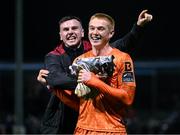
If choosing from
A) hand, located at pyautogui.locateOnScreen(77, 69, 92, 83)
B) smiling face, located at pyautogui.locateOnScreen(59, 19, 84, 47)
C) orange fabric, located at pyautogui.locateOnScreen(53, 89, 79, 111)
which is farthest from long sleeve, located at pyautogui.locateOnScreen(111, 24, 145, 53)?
hand, located at pyautogui.locateOnScreen(77, 69, 92, 83)

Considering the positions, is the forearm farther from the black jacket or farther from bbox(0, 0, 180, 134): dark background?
bbox(0, 0, 180, 134): dark background

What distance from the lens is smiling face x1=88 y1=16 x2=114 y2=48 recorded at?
15.6 ft

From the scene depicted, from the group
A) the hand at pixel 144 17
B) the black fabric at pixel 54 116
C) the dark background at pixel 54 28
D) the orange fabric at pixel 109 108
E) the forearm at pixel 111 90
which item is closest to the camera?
the forearm at pixel 111 90

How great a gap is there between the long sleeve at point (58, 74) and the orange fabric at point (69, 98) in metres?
0.08

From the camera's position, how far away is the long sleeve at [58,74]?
16.3 ft

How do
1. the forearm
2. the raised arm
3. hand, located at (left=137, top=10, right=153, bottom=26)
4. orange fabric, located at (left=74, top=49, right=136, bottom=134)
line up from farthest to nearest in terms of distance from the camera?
the raised arm, hand, located at (left=137, top=10, right=153, bottom=26), orange fabric, located at (left=74, top=49, right=136, bottom=134), the forearm

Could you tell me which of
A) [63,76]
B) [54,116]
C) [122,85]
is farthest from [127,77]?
[54,116]

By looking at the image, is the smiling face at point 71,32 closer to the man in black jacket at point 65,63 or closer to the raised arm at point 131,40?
the man in black jacket at point 65,63

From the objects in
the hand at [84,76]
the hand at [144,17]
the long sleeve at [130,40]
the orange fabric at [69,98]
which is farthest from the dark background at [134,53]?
the hand at [84,76]

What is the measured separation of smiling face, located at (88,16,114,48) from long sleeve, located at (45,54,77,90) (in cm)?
35
